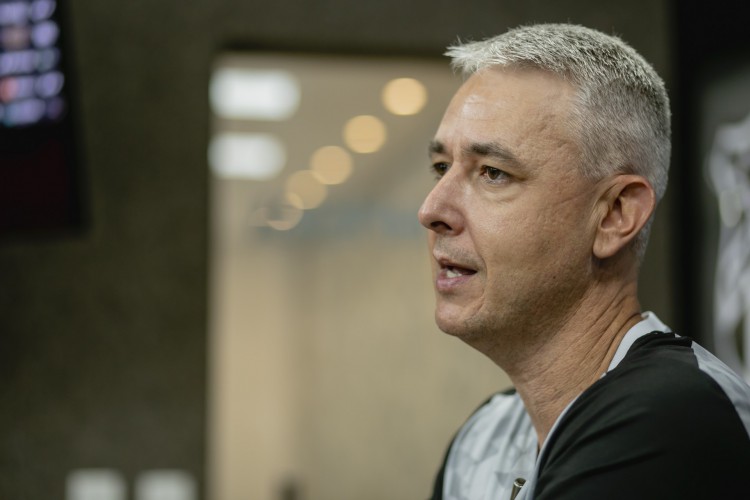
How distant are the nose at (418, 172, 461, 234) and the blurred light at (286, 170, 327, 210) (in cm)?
187

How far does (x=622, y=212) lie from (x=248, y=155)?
2045 millimetres

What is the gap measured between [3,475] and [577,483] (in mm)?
2489

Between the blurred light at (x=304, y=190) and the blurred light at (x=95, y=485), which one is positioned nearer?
the blurred light at (x=95, y=485)

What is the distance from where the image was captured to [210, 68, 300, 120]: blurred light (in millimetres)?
3191

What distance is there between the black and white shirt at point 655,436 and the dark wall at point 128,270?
83.5 inches

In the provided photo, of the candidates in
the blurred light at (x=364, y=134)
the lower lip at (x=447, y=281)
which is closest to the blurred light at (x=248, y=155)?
the blurred light at (x=364, y=134)

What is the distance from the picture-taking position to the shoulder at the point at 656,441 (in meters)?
0.96

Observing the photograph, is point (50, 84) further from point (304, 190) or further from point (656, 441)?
point (656, 441)

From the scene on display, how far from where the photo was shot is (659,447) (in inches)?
37.9

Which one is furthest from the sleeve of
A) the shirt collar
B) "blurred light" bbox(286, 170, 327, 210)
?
"blurred light" bbox(286, 170, 327, 210)

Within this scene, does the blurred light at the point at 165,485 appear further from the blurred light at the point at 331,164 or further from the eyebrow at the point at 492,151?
the eyebrow at the point at 492,151

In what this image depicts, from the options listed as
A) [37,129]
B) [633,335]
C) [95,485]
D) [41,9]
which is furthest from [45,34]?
[633,335]

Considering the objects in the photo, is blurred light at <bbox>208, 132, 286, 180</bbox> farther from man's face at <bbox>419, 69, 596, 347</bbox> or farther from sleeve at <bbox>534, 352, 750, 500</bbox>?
sleeve at <bbox>534, 352, 750, 500</bbox>

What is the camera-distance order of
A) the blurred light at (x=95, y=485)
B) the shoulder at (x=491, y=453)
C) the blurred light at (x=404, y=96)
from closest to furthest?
the shoulder at (x=491, y=453) → the blurred light at (x=95, y=485) → the blurred light at (x=404, y=96)
